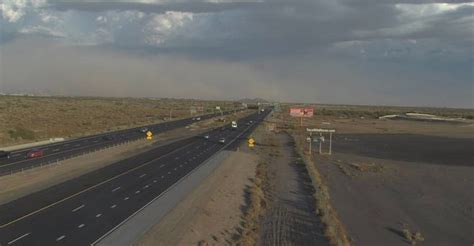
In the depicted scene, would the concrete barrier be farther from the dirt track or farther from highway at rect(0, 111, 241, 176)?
the dirt track

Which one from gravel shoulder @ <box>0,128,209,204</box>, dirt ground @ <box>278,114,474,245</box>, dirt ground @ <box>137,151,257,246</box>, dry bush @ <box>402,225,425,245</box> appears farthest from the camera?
gravel shoulder @ <box>0,128,209,204</box>

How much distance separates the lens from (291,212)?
119ft

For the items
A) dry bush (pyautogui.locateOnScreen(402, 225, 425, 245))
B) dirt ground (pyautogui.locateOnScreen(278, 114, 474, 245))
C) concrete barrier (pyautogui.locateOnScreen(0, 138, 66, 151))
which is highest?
dry bush (pyautogui.locateOnScreen(402, 225, 425, 245))

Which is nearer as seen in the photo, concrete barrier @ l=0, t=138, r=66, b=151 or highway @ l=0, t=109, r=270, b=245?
highway @ l=0, t=109, r=270, b=245

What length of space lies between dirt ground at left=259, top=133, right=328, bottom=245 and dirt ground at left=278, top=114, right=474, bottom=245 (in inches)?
85.8

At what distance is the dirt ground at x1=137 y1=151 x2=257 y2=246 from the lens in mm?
27922

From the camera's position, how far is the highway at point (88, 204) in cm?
2764

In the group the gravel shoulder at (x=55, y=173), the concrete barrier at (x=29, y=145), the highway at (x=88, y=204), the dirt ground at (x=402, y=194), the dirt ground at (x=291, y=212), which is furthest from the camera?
the concrete barrier at (x=29, y=145)

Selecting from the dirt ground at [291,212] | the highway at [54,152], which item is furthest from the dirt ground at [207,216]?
the highway at [54,152]

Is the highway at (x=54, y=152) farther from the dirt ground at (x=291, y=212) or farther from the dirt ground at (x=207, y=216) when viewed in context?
the dirt ground at (x=291, y=212)

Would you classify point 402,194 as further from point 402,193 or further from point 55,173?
point 55,173

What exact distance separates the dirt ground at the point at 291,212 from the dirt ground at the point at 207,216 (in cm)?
214

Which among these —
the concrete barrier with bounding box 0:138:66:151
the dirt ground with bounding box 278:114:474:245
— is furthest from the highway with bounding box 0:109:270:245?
the concrete barrier with bounding box 0:138:66:151

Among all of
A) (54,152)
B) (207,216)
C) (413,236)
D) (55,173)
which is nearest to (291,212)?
(207,216)
